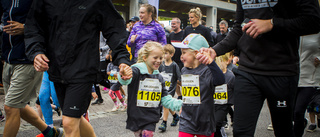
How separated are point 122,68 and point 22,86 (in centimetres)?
175

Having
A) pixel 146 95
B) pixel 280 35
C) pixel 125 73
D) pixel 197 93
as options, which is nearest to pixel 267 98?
pixel 280 35

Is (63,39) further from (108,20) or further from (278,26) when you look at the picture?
(278,26)

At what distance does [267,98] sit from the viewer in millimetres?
2557

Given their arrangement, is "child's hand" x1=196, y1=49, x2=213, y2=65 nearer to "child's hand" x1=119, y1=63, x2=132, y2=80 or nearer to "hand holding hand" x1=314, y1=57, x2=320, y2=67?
"child's hand" x1=119, y1=63, x2=132, y2=80

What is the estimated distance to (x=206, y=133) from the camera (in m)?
3.40

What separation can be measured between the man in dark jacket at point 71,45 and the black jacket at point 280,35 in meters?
1.15

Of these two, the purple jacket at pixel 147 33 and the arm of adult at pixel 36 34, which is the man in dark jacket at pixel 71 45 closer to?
the arm of adult at pixel 36 34

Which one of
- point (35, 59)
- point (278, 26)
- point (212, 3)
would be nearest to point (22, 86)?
point (35, 59)

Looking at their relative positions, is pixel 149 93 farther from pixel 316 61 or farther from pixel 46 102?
pixel 316 61

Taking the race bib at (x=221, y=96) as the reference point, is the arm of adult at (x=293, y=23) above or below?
above

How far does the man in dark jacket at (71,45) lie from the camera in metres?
2.68

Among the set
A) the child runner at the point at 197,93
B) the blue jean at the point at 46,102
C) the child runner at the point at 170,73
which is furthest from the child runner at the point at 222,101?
the blue jean at the point at 46,102

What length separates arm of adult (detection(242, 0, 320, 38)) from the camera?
2.33 metres

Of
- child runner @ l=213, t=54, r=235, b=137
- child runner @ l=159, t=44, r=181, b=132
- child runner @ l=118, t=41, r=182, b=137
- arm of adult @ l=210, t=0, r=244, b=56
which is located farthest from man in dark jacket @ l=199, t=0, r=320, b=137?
child runner @ l=159, t=44, r=181, b=132
